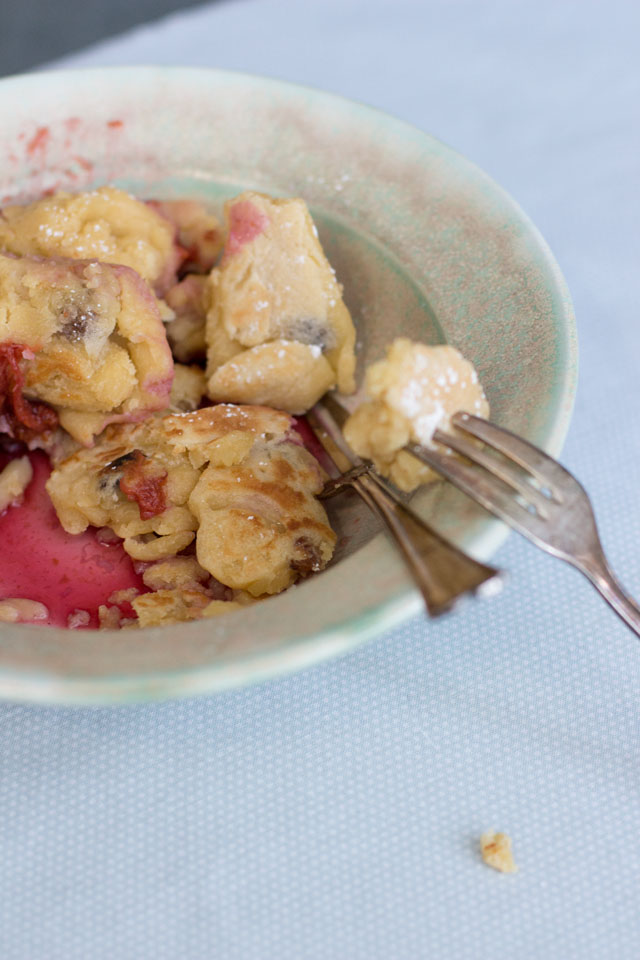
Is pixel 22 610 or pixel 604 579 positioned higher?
pixel 604 579

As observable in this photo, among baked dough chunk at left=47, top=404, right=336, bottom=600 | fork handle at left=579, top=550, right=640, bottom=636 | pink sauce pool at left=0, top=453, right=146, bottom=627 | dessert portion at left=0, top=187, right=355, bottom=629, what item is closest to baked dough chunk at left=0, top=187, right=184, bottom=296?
dessert portion at left=0, top=187, right=355, bottom=629

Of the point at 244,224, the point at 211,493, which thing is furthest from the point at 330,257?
the point at 211,493

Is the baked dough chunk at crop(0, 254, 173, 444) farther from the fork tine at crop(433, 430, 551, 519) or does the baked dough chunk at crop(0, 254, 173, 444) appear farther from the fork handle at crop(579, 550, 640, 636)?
the fork handle at crop(579, 550, 640, 636)

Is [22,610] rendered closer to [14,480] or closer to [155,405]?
[14,480]

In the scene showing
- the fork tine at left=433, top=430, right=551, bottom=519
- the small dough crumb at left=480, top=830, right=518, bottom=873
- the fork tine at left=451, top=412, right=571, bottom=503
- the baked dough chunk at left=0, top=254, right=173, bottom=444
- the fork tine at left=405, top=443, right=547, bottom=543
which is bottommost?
the small dough crumb at left=480, top=830, right=518, bottom=873

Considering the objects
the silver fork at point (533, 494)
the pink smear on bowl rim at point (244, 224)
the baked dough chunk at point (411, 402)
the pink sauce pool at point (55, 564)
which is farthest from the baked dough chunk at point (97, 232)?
the silver fork at point (533, 494)

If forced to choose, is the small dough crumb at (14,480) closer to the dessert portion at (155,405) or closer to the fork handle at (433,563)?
the dessert portion at (155,405)
